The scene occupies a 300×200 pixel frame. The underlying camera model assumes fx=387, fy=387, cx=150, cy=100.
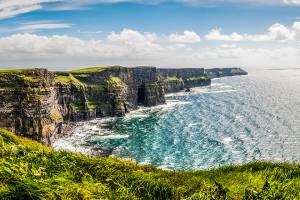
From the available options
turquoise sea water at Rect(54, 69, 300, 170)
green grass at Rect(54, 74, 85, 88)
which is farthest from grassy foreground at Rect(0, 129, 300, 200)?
green grass at Rect(54, 74, 85, 88)

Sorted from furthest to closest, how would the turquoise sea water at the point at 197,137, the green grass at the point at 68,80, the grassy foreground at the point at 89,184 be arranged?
the green grass at the point at 68,80 → the turquoise sea water at the point at 197,137 → the grassy foreground at the point at 89,184

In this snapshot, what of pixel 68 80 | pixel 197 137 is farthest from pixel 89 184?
pixel 68 80

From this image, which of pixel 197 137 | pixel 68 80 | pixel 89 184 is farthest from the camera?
pixel 68 80

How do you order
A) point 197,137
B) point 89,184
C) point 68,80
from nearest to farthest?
point 89,184 → point 197,137 → point 68,80

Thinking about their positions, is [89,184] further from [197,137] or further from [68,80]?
[68,80]

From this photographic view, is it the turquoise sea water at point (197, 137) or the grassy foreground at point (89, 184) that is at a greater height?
the grassy foreground at point (89, 184)

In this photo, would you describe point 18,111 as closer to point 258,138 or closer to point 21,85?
point 21,85

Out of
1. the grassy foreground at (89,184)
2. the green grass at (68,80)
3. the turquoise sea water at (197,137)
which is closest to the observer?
the grassy foreground at (89,184)

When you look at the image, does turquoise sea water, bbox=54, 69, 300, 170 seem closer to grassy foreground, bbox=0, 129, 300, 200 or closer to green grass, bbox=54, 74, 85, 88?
green grass, bbox=54, 74, 85, 88

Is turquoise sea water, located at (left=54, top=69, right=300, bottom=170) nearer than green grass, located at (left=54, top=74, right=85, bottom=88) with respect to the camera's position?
Yes

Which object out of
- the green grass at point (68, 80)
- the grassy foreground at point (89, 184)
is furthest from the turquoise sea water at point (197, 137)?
the grassy foreground at point (89, 184)

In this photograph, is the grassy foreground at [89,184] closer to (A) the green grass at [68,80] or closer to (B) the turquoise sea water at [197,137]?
(B) the turquoise sea water at [197,137]
